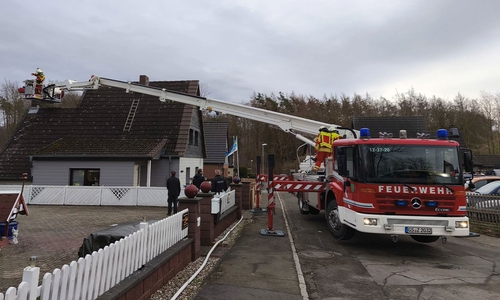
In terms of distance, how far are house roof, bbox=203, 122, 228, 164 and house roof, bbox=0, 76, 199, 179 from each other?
12.3 m

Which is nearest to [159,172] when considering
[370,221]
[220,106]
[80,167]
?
[80,167]

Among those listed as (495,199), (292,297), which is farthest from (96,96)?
(495,199)

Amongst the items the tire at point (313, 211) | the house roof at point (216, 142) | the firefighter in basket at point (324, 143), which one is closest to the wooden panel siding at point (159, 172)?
the tire at point (313, 211)

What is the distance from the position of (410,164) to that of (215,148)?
2813 cm

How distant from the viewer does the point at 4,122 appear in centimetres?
3294

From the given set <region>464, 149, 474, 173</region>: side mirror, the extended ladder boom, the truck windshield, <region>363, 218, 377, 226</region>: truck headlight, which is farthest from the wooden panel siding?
<region>464, 149, 474, 173</region>: side mirror

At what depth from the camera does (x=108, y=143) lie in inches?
683

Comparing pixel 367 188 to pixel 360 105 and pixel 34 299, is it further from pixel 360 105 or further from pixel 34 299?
pixel 360 105

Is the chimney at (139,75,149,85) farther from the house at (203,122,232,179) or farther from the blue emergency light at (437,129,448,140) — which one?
the blue emergency light at (437,129,448,140)

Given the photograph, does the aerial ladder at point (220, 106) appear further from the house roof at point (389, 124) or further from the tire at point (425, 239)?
the house roof at point (389, 124)

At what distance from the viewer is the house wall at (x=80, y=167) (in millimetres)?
16094

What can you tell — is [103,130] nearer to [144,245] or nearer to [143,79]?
[143,79]

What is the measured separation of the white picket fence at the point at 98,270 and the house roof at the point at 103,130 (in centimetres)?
1167

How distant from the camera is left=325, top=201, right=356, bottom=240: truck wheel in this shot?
7.95m
